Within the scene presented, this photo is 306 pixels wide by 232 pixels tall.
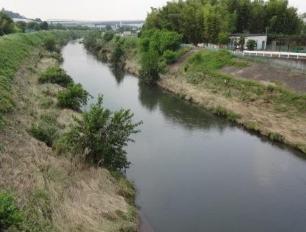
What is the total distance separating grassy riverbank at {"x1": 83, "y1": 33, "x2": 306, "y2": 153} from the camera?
32.2 m

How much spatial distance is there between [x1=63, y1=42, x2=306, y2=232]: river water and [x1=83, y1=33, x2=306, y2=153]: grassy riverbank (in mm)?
1316

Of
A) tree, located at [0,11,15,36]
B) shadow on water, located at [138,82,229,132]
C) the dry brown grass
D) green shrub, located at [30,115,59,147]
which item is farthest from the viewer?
tree, located at [0,11,15,36]

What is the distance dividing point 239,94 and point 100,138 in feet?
75.4

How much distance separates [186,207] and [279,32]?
62.7 metres

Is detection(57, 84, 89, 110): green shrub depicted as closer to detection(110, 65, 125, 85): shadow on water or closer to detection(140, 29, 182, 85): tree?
detection(140, 29, 182, 85): tree

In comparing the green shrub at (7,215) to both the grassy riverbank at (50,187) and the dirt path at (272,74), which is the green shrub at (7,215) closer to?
the grassy riverbank at (50,187)

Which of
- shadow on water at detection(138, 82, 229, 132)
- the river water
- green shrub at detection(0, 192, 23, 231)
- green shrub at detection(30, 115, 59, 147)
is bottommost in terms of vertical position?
the river water

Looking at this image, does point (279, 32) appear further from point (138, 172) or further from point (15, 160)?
point (15, 160)

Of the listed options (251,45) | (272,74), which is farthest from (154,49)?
(272,74)

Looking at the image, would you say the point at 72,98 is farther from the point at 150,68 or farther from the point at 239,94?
the point at 150,68

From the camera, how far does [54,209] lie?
15.4 metres

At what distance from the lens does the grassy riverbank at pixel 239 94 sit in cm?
3216

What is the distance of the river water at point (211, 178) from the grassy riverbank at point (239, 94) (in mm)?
1316

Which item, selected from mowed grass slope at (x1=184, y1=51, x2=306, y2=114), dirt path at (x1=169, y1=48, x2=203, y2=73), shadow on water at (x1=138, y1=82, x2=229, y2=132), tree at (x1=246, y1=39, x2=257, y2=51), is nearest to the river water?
shadow on water at (x1=138, y1=82, x2=229, y2=132)
